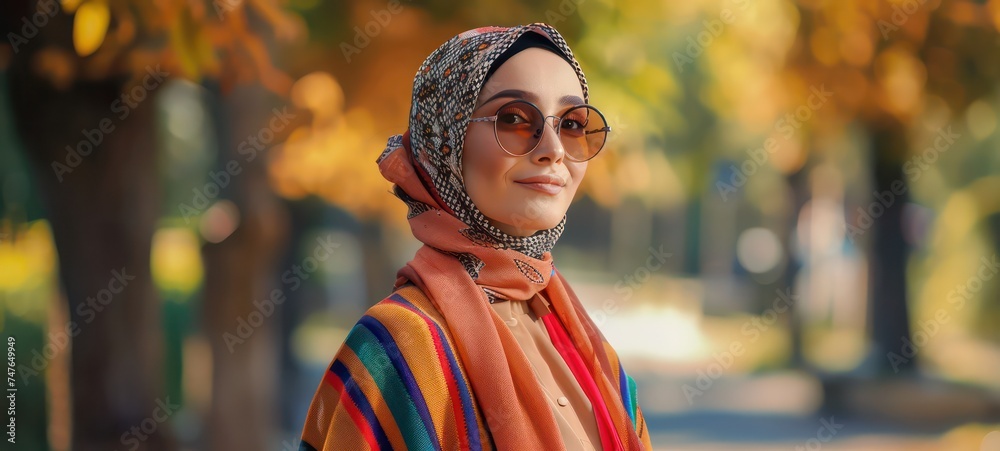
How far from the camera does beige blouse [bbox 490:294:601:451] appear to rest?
150 cm

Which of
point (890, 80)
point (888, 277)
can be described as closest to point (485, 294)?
point (890, 80)

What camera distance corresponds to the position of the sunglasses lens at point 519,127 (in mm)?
1499

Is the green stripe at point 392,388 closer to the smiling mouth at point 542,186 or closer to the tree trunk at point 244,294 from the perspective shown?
the smiling mouth at point 542,186

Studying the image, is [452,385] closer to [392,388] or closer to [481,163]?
[392,388]

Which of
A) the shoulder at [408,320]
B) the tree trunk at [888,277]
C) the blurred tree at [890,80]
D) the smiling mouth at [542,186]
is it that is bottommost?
the shoulder at [408,320]

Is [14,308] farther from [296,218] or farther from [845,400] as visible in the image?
[845,400]

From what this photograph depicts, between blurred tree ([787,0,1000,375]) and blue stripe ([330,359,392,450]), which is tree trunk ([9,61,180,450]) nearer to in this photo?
blue stripe ([330,359,392,450])

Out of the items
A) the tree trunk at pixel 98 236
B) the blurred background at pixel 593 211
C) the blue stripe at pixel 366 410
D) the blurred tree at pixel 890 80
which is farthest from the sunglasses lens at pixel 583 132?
the blurred tree at pixel 890 80

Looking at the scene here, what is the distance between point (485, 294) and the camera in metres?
1.51

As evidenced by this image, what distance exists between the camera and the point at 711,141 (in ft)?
17.2

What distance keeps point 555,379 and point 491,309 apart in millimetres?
181

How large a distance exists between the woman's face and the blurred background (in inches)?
86.2

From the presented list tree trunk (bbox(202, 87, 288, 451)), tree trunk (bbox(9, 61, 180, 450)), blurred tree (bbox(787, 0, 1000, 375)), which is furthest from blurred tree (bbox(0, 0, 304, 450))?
blurred tree (bbox(787, 0, 1000, 375))

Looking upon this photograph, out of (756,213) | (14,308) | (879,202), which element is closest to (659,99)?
(756,213)
